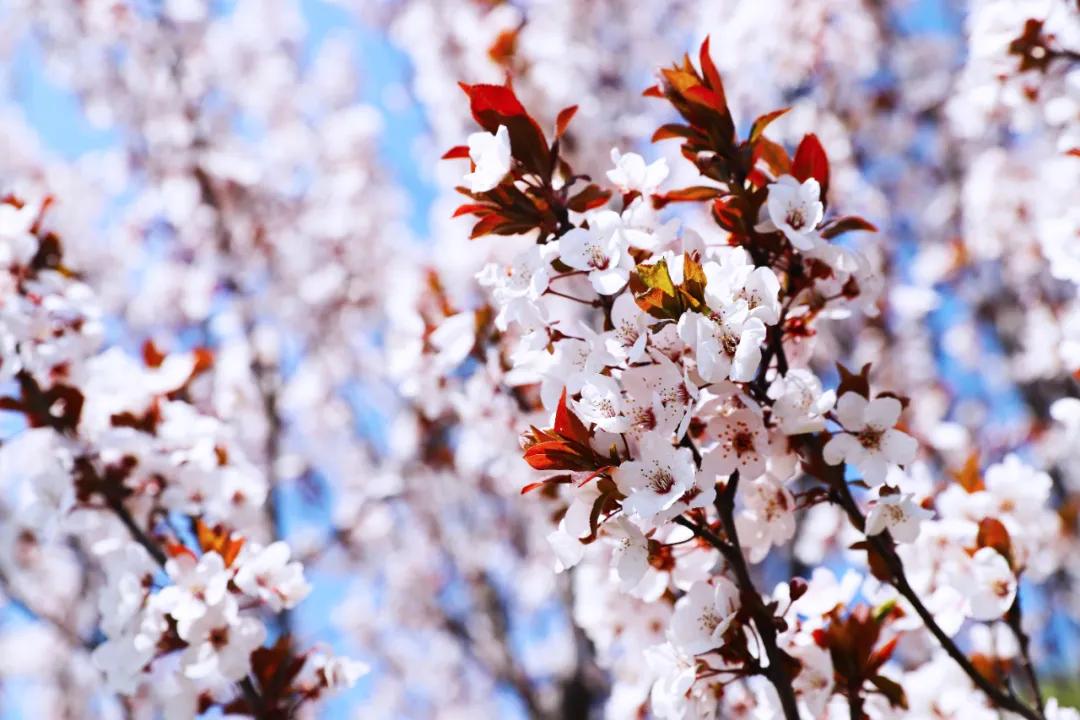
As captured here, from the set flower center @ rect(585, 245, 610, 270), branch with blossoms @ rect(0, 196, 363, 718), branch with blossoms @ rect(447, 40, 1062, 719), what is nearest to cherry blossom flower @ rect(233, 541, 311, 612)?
branch with blossoms @ rect(0, 196, 363, 718)

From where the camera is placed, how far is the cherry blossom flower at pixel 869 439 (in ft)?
4.69

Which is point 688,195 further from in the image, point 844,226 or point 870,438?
point 870,438

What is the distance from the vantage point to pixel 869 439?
4.79 ft

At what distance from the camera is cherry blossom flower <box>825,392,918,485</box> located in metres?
1.43

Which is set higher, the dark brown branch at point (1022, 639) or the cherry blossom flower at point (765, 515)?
the cherry blossom flower at point (765, 515)

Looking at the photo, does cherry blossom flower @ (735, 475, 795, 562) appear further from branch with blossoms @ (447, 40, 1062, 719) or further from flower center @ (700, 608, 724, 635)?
flower center @ (700, 608, 724, 635)

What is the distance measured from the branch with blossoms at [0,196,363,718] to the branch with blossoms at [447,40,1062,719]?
739 millimetres

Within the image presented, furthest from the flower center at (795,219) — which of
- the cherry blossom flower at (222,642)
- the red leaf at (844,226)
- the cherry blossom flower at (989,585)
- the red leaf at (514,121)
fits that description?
the cherry blossom flower at (222,642)

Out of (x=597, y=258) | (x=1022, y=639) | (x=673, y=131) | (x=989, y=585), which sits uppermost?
(x=673, y=131)

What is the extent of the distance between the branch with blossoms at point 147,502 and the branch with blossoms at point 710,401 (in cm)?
74

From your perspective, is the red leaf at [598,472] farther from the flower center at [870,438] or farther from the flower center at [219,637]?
the flower center at [219,637]

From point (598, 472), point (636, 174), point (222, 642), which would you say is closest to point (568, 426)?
point (598, 472)

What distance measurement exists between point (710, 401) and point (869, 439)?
0.90 feet

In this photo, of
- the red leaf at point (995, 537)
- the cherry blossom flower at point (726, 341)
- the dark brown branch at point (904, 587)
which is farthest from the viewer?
the red leaf at point (995, 537)
